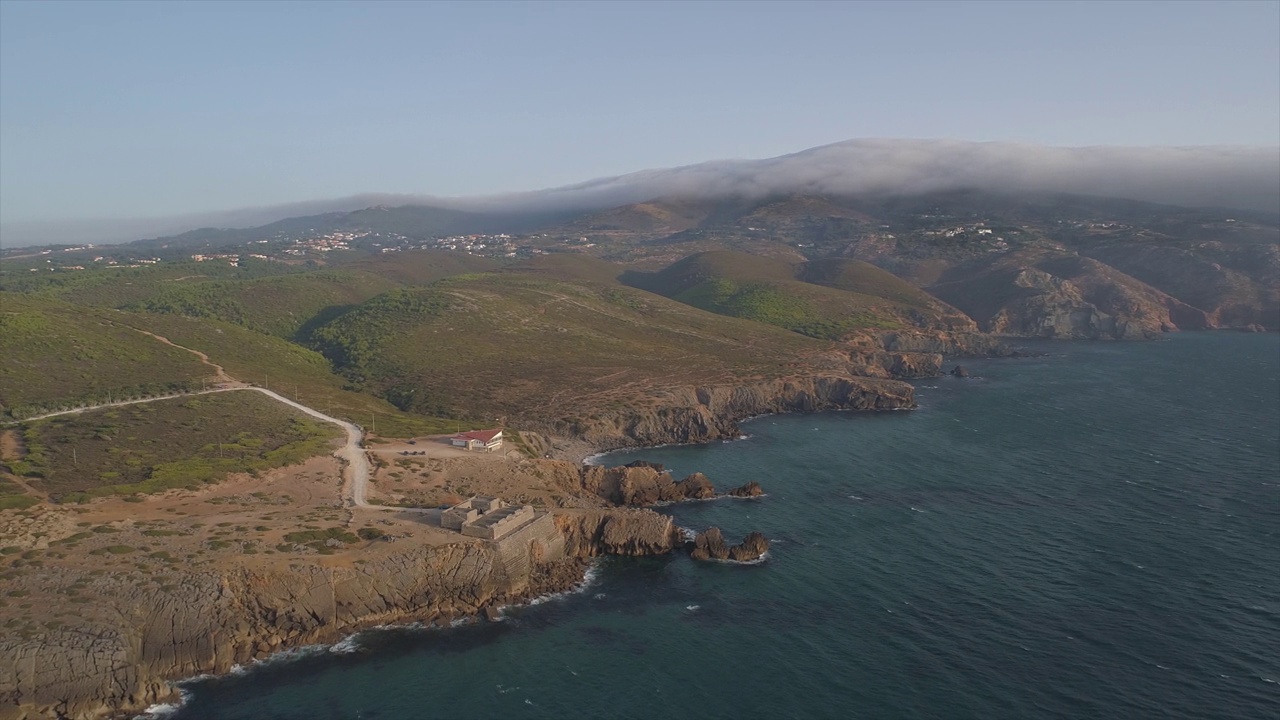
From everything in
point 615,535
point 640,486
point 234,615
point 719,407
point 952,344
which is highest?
point 234,615

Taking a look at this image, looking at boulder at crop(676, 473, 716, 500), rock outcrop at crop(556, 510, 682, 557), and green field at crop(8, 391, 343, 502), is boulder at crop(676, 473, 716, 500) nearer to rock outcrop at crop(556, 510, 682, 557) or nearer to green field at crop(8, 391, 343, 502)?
rock outcrop at crop(556, 510, 682, 557)

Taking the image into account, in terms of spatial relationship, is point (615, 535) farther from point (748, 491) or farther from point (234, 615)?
point (234, 615)

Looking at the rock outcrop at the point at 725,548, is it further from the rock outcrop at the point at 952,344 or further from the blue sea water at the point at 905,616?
the rock outcrop at the point at 952,344

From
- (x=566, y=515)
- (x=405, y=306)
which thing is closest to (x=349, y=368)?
(x=405, y=306)

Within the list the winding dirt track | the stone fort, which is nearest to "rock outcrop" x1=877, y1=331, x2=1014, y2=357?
the winding dirt track

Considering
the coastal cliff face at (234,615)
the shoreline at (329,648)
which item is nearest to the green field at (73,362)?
the coastal cliff face at (234,615)

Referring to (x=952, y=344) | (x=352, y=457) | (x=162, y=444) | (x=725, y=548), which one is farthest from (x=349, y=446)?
(x=952, y=344)

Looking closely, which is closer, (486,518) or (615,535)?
(486,518)
